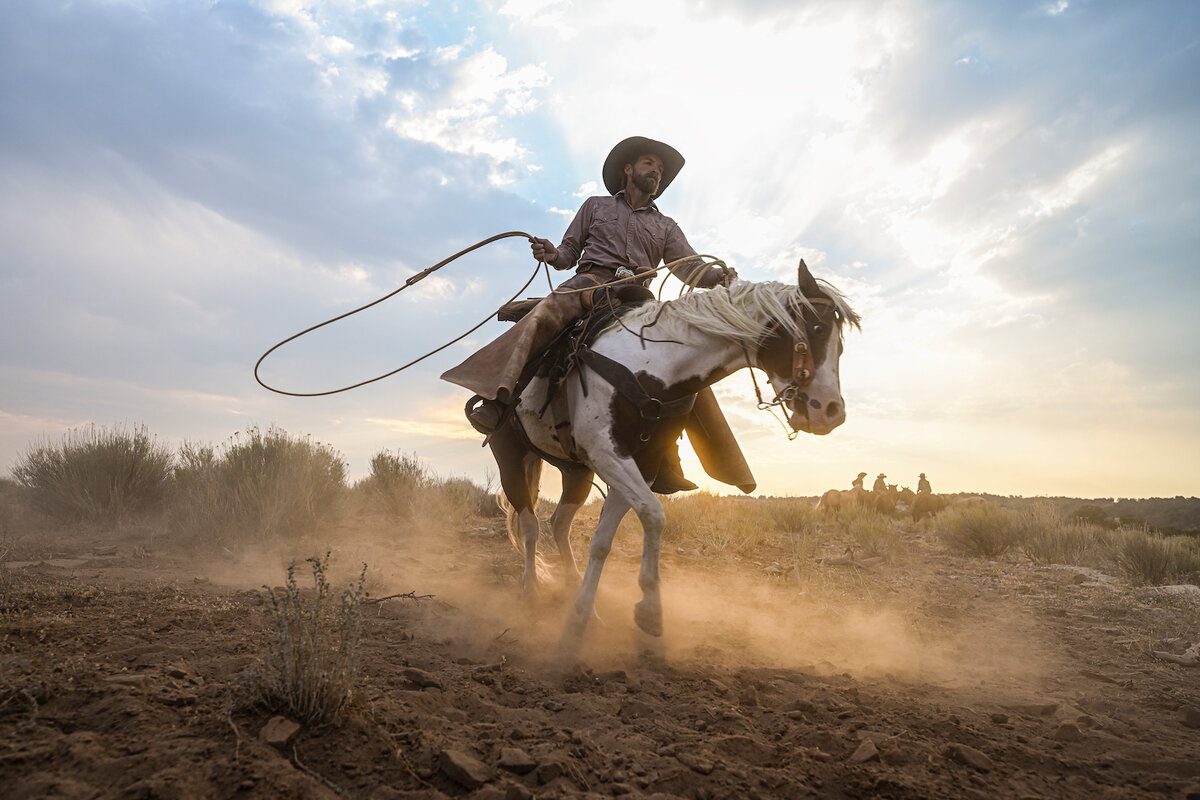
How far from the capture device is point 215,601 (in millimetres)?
4211

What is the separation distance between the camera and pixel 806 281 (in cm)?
366

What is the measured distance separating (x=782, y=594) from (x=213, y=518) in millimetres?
7240

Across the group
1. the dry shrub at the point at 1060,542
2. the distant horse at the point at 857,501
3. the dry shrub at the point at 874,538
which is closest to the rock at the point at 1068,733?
the dry shrub at the point at 874,538

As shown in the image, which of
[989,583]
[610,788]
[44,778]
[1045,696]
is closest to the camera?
[44,778]

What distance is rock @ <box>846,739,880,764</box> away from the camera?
2160 millimetres

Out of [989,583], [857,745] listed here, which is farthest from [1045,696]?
[989,583]

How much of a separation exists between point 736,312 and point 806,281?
475 mm

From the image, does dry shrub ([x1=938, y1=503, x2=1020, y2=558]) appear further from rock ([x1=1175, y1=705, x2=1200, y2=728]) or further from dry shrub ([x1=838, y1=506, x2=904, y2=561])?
rock ([x1=1175, y1=705, x2=1200, y2=728])

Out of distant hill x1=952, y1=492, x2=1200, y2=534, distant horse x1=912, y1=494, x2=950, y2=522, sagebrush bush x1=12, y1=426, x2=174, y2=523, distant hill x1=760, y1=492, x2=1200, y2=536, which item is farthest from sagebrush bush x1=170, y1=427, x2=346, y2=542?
distant hill x1=952, y1=492, x2=1200, y2=534

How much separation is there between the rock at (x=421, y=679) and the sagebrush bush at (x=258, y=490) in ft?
21.6

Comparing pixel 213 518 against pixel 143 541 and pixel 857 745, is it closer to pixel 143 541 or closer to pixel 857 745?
pixel 143 541

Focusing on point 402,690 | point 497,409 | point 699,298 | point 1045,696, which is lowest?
point 1045,696

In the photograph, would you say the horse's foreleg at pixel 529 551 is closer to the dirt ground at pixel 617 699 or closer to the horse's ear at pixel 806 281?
the dirt ground at pixel 617 699

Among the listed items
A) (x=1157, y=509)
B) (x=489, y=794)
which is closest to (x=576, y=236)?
(x=489, y=794)
